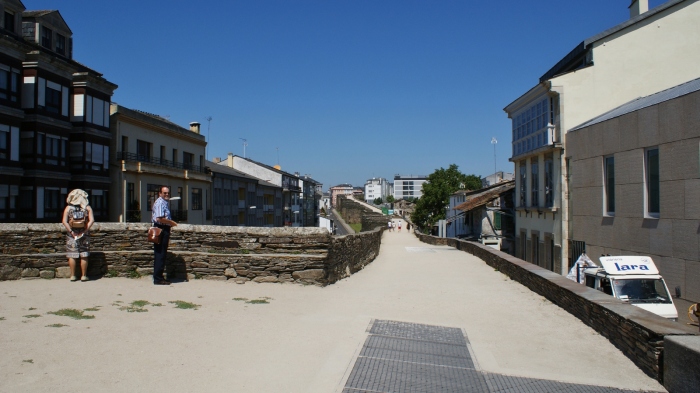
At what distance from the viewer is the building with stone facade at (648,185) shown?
13945 millimetres

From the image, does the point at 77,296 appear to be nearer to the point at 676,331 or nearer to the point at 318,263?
the point at 318,263

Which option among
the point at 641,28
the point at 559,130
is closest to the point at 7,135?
the point at 559,130

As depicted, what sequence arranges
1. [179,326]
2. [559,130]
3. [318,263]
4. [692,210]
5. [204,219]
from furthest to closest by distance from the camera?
1. [204,219]
2. [559,130]
3. [692,210]
4. [318,263]
5. [179,326]

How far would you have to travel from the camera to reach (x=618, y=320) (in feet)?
24.2

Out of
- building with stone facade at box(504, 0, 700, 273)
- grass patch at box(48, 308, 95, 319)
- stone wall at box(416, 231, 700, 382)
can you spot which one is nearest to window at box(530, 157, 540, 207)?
building with stone facade at box(504, 0, 700, 273)

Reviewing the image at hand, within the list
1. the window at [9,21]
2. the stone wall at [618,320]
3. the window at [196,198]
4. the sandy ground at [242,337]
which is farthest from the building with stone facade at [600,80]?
the window at [196,198]

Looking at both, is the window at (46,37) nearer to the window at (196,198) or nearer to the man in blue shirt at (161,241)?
the window at (196,198)

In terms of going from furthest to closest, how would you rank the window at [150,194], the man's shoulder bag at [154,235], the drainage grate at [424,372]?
the window at [150,194], the man's shoulder bag at [154,235], the drainage grate at [424,372]

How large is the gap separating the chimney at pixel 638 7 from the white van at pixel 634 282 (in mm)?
17789

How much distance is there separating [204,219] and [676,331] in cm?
4091

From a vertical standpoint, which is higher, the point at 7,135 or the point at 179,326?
the point at 7,135

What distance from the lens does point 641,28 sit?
71.8 feet

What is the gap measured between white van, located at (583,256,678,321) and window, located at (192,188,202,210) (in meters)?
34.9

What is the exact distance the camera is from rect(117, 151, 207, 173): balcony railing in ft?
110
